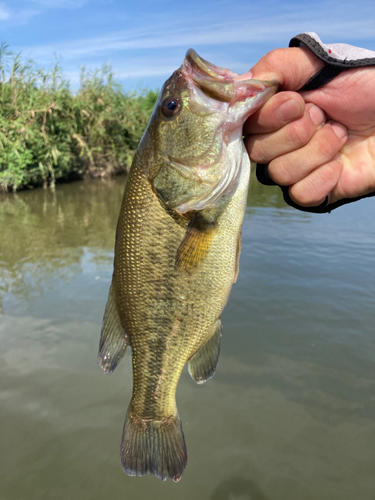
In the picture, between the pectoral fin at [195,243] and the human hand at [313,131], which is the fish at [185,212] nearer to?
the pectoral fin at [195,243]

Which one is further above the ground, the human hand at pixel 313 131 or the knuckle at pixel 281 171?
the human hand at pixel 313 131

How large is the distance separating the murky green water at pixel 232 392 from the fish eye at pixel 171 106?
3418mm

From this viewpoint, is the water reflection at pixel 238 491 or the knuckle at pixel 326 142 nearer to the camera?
the knuckle at pixel 326 142

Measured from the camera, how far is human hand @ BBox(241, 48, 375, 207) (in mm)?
1955

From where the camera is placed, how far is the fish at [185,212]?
1896 millimetres

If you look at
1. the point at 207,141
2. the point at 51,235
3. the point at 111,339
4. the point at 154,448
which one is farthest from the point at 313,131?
the point at 51,235

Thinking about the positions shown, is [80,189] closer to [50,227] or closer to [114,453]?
[50,227]

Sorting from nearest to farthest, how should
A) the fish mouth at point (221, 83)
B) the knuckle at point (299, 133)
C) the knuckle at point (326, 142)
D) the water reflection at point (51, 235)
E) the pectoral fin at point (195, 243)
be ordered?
the fish mouth at point (221, 83) < the pectoral fin at point (195, 243) < the knuckle at point (299, 133) < the knuckle at point (326, 142) < the water reflection at point (51, 235)

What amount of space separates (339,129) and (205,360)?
1543mm

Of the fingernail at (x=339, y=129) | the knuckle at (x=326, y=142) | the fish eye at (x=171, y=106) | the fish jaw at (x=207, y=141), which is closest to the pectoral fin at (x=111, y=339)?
the fish jaw at (x=207, y=141)

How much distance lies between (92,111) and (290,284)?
16715mm

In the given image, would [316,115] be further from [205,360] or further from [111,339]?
[111,339]

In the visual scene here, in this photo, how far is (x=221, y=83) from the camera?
1.79m

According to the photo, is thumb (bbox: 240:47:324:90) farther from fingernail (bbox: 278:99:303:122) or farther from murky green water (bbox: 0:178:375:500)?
murky green water (bbox: 0:178:375:500)
